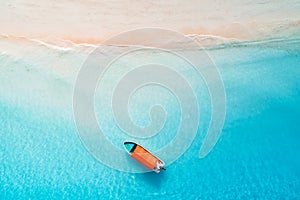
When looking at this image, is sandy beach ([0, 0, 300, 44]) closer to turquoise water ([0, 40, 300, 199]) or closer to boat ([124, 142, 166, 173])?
turquoise water ([0, 40, 300, 199])

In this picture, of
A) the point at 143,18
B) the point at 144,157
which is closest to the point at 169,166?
the point at 144,157

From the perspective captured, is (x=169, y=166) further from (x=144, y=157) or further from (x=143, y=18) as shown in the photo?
(x=143, y=18)

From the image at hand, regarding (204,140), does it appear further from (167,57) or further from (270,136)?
(167,57)

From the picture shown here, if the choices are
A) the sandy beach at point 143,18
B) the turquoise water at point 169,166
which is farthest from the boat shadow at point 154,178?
the sandy beach at point 143,18

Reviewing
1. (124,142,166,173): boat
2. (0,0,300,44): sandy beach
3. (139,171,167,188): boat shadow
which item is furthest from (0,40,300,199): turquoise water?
(0,0,300,44): sandy beach

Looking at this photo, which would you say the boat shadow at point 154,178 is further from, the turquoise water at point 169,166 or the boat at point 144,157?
the boat at point 144,157

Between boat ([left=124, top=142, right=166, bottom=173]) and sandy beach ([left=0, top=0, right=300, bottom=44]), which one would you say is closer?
boat ([left=124, top=142, right=166, bottom=173])

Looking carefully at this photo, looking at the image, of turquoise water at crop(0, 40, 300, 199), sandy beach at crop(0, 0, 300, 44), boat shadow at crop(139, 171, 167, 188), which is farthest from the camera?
sandy beach at crop(0, 0, 300, 44)
